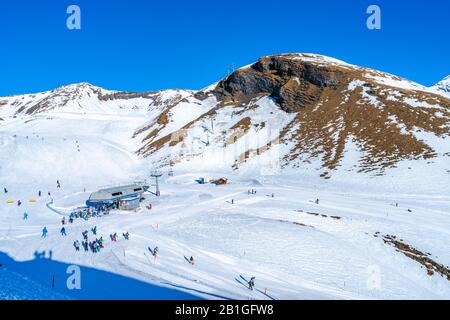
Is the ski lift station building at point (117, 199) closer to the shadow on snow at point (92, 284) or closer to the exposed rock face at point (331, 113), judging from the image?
the shadow on snow at point (92, 284)

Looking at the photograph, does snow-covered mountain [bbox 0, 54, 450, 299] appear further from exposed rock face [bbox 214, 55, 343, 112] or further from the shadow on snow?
exposed rock face [bbox 214, 55, 343, 112]

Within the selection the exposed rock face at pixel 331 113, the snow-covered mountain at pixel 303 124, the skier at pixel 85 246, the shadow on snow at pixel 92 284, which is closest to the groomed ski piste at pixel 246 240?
the shadow on snow at pixel 92 284

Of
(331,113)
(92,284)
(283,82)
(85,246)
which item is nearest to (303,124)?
(331,113)

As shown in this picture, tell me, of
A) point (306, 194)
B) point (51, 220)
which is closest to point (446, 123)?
point (306, 194)

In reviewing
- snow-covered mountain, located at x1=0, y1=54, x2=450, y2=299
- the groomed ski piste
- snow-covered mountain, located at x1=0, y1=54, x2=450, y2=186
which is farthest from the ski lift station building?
snow-covered mountain, located at x1=0, y1=54, x2=450, y2=186

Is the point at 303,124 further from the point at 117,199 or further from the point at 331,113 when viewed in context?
the point at 117,199
